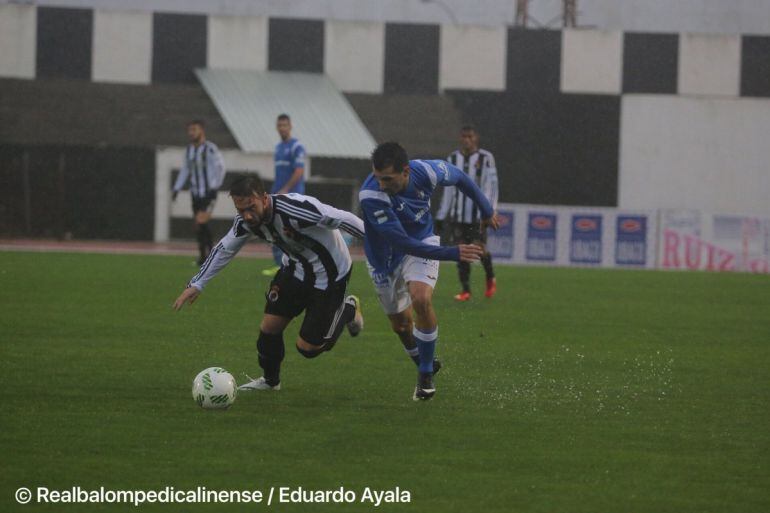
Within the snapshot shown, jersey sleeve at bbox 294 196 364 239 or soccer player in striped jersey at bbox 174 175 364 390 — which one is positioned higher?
jersey sleeve at bbox 294 196 364 239

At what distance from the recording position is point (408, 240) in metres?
8.82

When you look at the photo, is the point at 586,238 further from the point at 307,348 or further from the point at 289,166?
the point at 307,348

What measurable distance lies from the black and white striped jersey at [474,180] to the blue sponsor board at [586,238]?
11.0m

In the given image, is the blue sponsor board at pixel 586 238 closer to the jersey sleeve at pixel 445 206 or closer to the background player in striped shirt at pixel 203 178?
the background player in striped shirt at pixel 203 178

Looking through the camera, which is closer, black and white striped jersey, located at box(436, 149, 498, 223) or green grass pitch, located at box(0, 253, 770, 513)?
green grass pitch, located at box(0, 253, 770, 513)

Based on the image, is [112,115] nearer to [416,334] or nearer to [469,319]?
[469,319]

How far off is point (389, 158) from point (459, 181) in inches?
40.6

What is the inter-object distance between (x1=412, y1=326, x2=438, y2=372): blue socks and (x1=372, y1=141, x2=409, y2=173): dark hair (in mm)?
1213

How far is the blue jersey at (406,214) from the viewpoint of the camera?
8859 mm

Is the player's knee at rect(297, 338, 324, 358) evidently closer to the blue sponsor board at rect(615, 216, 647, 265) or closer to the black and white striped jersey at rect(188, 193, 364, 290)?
the black and white striped jersey at rect(188, 193, 364, 290)

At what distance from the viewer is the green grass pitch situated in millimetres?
6668

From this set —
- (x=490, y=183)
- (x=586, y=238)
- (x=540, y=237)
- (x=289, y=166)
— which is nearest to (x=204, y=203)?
(x=289, y=166)

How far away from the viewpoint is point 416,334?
930 cm

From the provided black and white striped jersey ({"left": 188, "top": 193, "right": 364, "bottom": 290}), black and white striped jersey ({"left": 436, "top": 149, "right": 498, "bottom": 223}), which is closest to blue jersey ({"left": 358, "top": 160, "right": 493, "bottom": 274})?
black and white striped jersey ({"left": 188, "top": 193, "right": 364, "bottom": 290})
